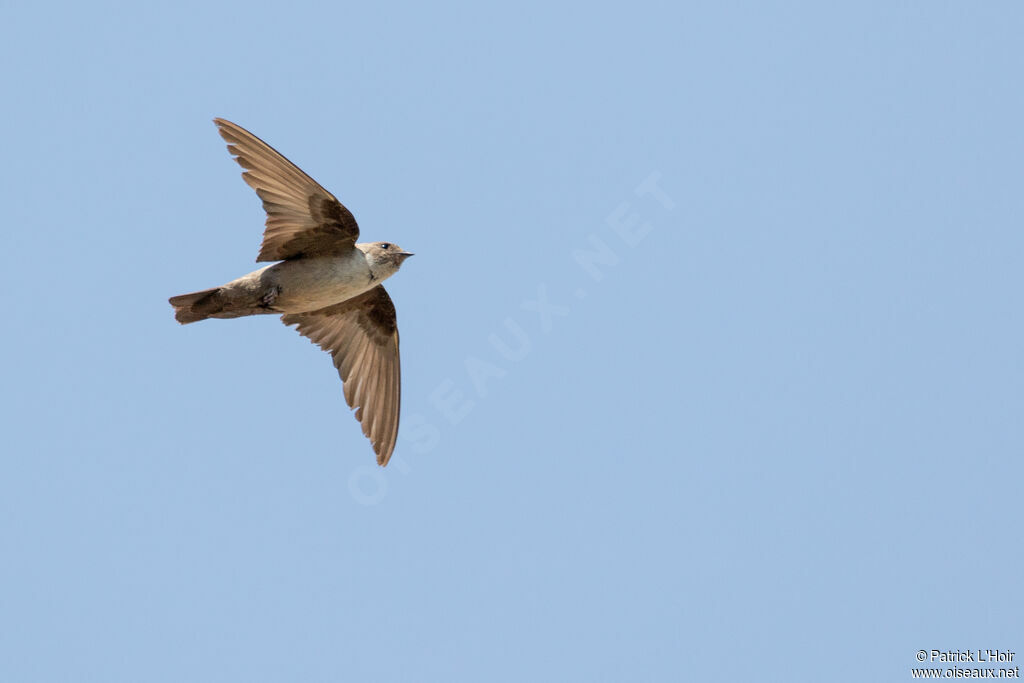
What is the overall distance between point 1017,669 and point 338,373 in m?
6.77

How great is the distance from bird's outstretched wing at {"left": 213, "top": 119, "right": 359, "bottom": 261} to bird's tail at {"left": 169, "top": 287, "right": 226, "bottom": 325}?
1.85ft

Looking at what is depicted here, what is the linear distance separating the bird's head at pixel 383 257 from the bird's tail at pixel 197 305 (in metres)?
1.33

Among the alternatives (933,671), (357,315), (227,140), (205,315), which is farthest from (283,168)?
(933,671)

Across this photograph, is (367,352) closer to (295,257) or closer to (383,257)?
(383,257)

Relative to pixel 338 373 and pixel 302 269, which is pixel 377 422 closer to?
pixel 338 373

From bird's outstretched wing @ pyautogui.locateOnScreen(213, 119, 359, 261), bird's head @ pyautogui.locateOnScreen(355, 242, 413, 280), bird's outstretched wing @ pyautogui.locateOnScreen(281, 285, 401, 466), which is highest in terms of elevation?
bird's outstretched wing @ pyautogui.locateOnScreen(213, 119, 359, 261)

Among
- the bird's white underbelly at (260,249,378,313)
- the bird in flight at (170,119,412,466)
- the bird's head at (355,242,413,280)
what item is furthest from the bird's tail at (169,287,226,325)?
the bird's head at (355,242,413,280)

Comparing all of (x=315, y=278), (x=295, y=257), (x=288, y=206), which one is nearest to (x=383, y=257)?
(x=315, y=278)

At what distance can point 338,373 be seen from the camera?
12.2 meters

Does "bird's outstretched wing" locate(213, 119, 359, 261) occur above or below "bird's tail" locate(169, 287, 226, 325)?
above

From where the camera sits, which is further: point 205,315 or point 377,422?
point 377,422

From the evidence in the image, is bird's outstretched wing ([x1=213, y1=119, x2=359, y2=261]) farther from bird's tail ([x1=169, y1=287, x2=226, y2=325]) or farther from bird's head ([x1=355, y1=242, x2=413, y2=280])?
bird's tail ([x1=169, y1=287, x2=226, y2=325])

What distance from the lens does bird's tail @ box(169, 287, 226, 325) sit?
34.9 feet

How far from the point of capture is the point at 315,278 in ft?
36.1
